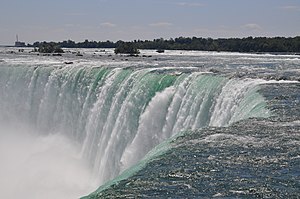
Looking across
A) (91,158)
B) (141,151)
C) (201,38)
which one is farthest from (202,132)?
(201,38)

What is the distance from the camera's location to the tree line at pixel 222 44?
73425mm

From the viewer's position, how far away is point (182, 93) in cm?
1873

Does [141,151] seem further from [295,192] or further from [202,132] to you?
[295,192]

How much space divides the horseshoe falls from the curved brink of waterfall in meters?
0.05

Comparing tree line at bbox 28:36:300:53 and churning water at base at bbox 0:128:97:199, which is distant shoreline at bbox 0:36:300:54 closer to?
tree line at bbox 28:36:300:53

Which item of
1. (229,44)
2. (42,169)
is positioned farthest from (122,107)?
(229,44)

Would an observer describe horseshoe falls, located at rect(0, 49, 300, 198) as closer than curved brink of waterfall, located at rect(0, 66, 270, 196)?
Yes

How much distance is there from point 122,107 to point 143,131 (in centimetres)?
248

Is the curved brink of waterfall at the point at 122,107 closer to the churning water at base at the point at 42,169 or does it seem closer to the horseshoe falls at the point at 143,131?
the horseshoe falls at the point at 143,131

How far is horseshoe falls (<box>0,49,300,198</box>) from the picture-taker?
28.5 ft

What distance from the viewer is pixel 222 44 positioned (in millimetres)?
93500

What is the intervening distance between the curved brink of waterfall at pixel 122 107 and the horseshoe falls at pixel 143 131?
47 millimetres

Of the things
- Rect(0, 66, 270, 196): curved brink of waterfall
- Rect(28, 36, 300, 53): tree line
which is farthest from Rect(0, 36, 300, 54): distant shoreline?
Rect(0, 66, 270, 196): curved brink of waterfall

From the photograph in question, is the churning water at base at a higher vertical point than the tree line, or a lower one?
lower
